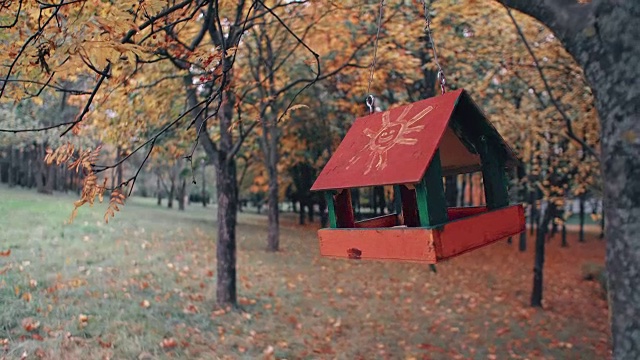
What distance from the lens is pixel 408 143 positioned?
90.0 inches

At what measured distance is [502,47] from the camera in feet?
32.8

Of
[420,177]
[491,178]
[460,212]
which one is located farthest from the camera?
[460,212]

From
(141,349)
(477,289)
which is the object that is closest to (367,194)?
(477,289)

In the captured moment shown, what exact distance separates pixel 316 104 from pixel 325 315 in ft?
36.8

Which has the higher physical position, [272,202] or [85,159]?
[85,159]

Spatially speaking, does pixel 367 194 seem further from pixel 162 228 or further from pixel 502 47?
pixel 502 47

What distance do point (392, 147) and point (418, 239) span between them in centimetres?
50

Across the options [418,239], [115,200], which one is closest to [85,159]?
[115,200]

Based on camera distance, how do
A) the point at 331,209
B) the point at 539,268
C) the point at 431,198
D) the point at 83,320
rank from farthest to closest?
1. the point at 539,268
2. the point at 83,320
3. the point at 331,209
4. the point at 431,198

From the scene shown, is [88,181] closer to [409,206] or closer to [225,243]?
[409,206]

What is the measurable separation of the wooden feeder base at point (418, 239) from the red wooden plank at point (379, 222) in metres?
0.53

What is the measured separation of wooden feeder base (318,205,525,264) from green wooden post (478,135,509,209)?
121 mm

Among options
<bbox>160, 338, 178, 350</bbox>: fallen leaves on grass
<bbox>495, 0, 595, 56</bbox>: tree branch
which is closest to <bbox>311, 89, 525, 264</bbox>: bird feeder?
<bbox>495, 0, 595, 56</bbox>: tree branch

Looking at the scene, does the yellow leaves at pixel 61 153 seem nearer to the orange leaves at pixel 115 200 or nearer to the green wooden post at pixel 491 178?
the orange leaves at pixel 115 200
